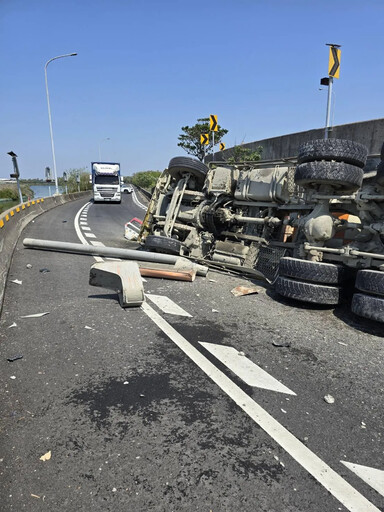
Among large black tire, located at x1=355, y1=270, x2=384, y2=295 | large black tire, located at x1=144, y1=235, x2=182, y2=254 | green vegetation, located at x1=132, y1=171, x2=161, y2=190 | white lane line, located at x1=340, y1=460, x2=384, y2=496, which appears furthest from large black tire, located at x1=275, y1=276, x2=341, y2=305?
green vegetation, located at x1=132, y1=171, x2=161, y2=190

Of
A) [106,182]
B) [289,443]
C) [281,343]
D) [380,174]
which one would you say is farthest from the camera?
[106,182]

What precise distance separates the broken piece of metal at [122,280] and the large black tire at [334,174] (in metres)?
2.64

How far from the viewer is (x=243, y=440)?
7.17ft

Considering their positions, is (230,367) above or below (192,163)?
below

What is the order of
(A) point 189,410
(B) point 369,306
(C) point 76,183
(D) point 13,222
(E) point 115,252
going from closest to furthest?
(A) point 189,410 < (B) point 369,306 < (E) point 115,252 < (D) point 13,222 < (C) point 76,183

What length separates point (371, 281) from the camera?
3.92 metres

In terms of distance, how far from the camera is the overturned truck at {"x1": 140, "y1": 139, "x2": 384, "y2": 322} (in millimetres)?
4441

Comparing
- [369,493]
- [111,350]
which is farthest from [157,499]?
[111,350]

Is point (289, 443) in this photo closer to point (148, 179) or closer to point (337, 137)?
point (337, 137)

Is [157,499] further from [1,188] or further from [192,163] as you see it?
[1,188]

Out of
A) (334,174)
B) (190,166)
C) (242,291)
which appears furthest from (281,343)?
(190,166)

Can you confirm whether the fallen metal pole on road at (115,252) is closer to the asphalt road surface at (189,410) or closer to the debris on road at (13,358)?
the asphalt road surface at (189,410)

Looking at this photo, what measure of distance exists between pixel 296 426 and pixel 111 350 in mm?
1784

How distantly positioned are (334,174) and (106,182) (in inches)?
954
